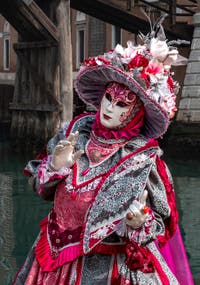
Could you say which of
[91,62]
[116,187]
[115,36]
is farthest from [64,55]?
[115,36]

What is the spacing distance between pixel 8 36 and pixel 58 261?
84.5ft

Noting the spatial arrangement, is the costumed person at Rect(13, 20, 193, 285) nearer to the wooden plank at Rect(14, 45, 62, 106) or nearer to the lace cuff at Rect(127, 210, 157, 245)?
the lace cuff at Rect(127, 210, 157, 245)

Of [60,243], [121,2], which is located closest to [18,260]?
[60,243]

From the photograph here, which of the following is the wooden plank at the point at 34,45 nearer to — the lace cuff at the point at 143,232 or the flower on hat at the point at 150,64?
the flower on hat at the point at 150,64

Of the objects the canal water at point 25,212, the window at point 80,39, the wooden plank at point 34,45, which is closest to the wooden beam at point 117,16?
the wooden plank at point 34,45

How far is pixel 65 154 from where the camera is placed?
259cm

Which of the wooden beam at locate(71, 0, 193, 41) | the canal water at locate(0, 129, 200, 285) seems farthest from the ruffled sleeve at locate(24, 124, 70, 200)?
the wooden beam at locate(71, 0, 193, 41)

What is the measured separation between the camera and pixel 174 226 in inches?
102

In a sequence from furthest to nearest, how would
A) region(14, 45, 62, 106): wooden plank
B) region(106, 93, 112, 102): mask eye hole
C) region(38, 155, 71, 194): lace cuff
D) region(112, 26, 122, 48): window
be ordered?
region(112, 26, 122, 48): window, region(14, 45, 62, 106): wooden plank, region(106, 93, 112, 102): mask eye hole, region(38, 155, 71, 194): lace cuff

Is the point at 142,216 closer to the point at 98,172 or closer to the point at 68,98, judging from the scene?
the point at 98,172

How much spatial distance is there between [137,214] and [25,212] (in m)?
4.82

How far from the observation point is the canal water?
5210 mm

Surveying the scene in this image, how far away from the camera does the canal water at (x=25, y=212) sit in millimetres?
5210

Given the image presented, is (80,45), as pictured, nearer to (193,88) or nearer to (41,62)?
(193,88)
